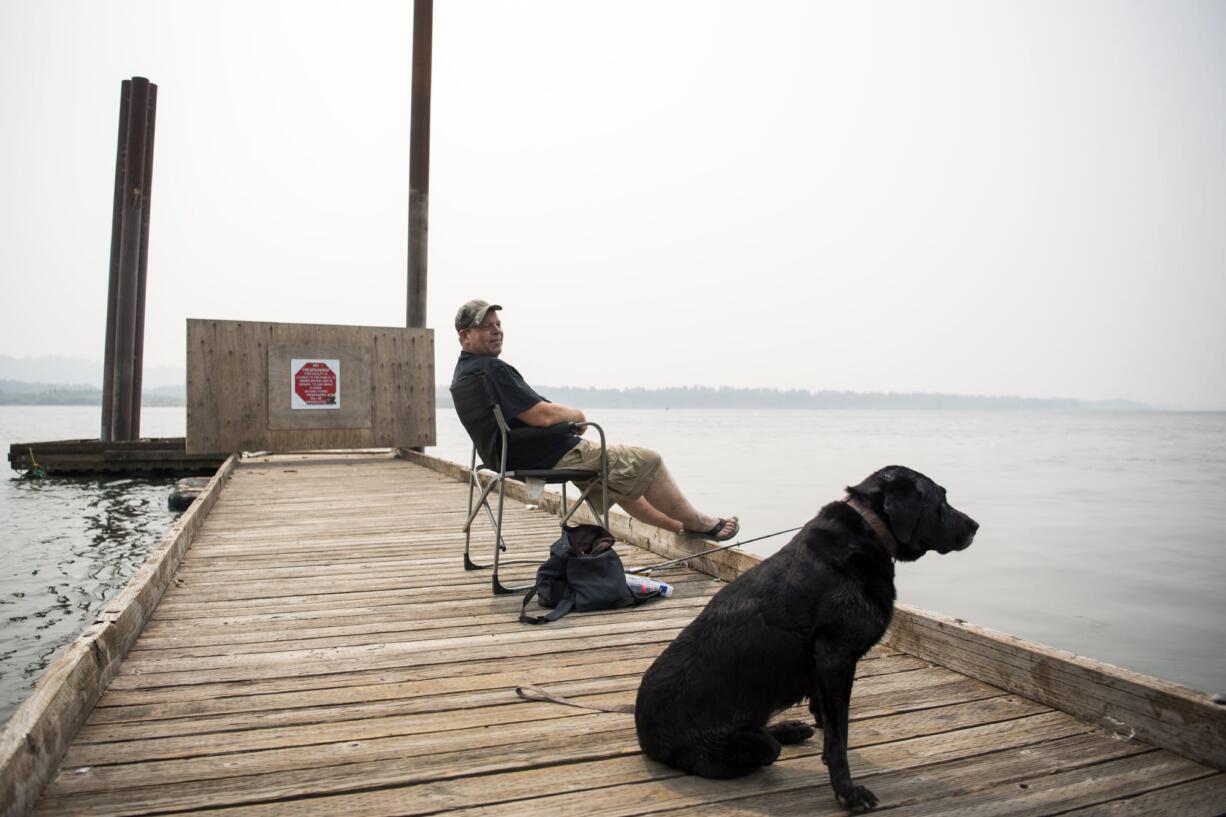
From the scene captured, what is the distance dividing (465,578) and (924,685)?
2.59 meters

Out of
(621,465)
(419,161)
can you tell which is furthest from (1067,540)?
(419,161)

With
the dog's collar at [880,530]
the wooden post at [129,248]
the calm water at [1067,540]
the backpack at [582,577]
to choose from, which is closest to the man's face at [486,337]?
the backpack at [582,577]

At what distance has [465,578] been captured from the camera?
4.62 metres

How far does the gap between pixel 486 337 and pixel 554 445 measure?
0.69 metres

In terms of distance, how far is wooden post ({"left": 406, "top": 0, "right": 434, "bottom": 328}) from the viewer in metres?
13.4

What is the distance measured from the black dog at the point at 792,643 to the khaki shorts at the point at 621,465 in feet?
7.36

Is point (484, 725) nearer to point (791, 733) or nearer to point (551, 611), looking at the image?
point (791, 733)

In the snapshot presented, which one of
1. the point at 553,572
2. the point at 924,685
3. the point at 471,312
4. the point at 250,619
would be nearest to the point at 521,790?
the point at 924,685

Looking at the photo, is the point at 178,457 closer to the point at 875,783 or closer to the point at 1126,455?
the point at 875,783

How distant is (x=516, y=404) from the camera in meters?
4.37

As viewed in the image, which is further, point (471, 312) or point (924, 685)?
point (471, 312)

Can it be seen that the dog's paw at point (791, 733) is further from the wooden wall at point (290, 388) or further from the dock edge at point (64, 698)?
the wooden wall at point (290, 388)

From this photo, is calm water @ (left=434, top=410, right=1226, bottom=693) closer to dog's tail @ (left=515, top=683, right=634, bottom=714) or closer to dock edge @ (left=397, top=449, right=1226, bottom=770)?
dock edge @ (left=397, top=449, right=1226, bottom=770)

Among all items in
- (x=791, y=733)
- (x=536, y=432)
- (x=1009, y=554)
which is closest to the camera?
(x=791, y=733)
